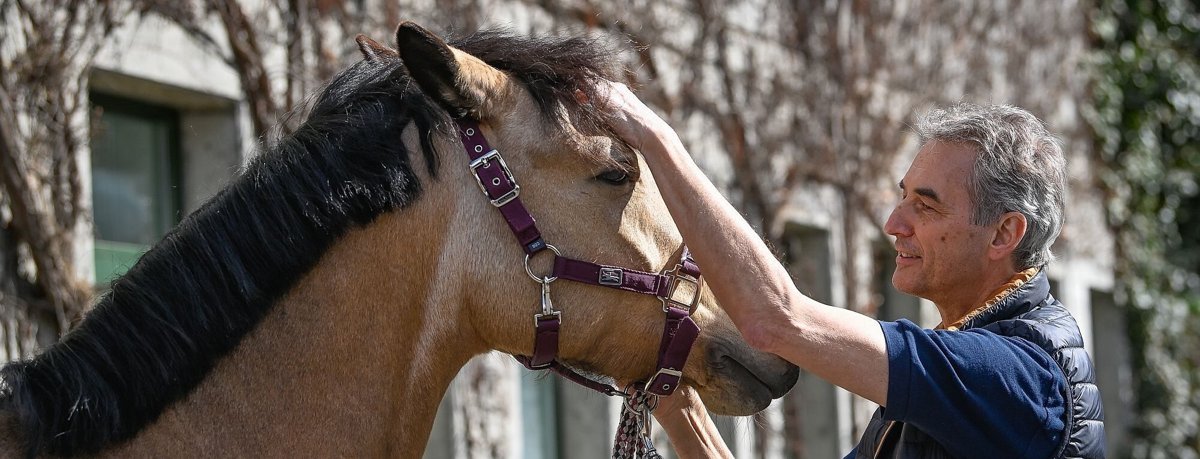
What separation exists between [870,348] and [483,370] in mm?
4324

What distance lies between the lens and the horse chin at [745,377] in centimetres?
247

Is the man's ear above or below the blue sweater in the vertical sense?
above

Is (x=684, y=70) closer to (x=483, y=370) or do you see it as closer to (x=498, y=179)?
(x=483, y=370)

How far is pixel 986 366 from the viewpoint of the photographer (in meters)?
2.25

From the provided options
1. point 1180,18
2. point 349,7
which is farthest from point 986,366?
point 1180,18

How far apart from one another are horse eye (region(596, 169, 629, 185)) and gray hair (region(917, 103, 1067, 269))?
2.23ft

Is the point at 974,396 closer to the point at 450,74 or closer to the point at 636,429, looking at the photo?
the point at 636,429

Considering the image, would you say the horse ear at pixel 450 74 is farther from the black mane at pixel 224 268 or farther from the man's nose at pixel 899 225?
the man's nose at pixel 899 225

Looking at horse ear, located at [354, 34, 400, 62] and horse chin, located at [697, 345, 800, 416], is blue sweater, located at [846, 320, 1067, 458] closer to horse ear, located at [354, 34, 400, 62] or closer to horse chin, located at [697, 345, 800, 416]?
horse chin, located at [697, 345, 800, 416]

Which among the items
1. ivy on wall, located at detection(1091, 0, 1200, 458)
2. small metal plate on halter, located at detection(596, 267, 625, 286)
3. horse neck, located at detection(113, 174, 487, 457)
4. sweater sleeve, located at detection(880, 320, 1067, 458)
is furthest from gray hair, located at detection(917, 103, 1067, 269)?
ivy on wall, located at detection(1091, 0, 1200, 458)

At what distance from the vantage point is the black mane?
2.14 m

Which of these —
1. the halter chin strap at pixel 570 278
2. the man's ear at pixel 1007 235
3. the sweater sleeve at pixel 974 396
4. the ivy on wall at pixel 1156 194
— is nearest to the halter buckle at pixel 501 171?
the halter chin strap at pixel 570 278

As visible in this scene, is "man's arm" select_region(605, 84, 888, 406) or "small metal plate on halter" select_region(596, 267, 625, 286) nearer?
"man's arm" select_region(605, 84, 888, 406)

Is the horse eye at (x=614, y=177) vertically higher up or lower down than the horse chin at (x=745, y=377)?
higher up
